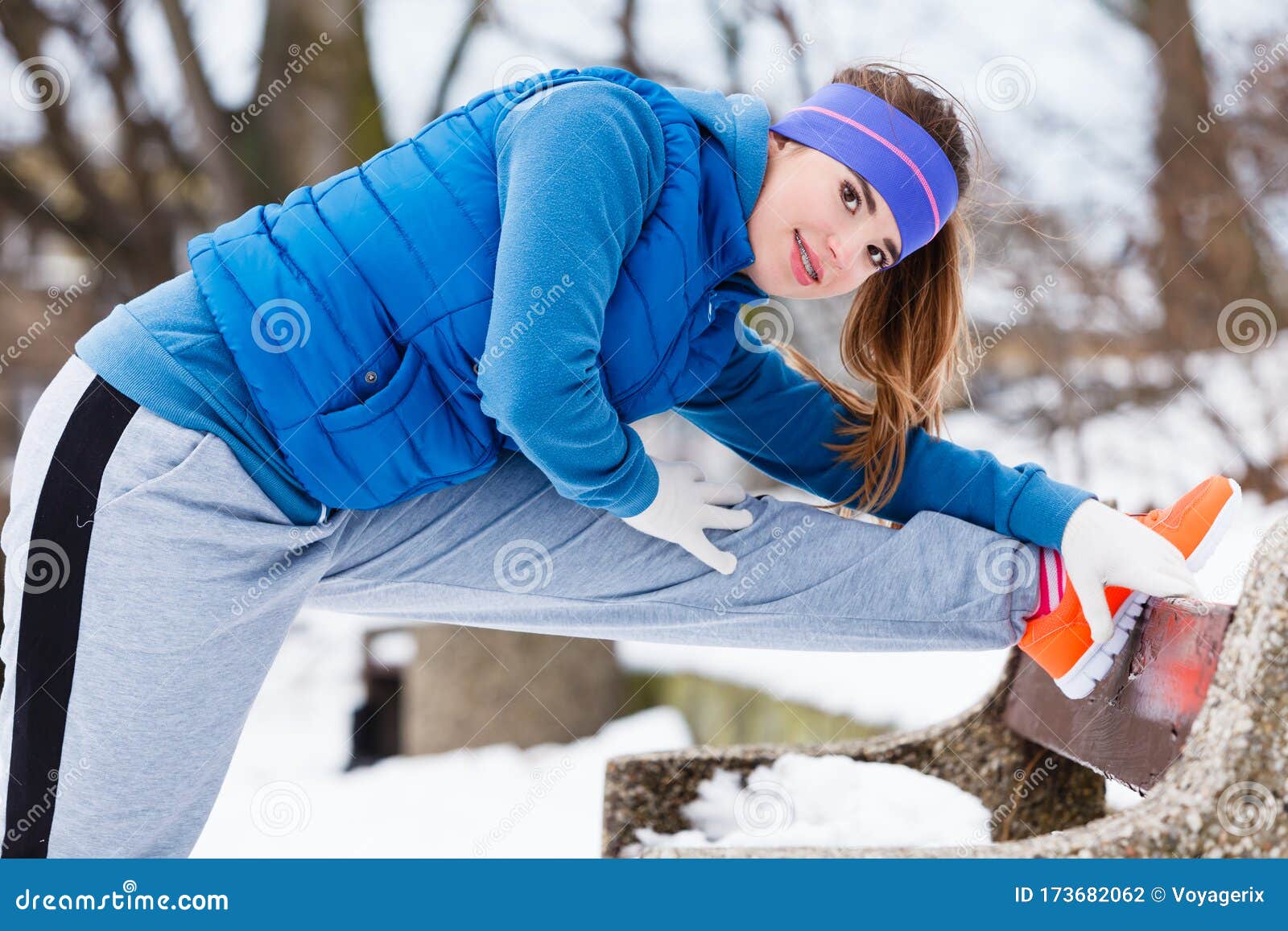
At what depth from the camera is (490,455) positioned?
1234 millimetres

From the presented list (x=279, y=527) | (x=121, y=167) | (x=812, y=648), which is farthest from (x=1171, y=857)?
(x=121, y=167)

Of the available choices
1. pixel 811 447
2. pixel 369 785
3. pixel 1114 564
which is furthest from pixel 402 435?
pixel 369 785

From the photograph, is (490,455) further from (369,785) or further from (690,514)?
(369,785)

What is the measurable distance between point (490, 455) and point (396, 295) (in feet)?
0.71

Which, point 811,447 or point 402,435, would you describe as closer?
point 402,435

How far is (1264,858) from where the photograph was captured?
96cm

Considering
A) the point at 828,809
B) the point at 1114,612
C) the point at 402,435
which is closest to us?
the point at 402,435

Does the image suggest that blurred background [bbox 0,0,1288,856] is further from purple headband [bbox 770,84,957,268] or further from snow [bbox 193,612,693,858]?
purple headband [bbox 770,84,957,268]

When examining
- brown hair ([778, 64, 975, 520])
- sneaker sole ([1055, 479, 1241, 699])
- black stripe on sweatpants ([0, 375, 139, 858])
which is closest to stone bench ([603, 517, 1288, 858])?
sneaker sole ([1055, 479, 1241, 699])

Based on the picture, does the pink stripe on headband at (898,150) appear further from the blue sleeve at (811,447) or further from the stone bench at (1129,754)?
the stone bench at (1129,754)

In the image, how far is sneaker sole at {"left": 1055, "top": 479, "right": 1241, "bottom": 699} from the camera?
1.26 meters

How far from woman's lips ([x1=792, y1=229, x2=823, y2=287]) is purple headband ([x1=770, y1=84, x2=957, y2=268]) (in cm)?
10

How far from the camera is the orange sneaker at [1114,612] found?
4.13 feet

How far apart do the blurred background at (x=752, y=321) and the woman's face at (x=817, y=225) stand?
4.41 feet
